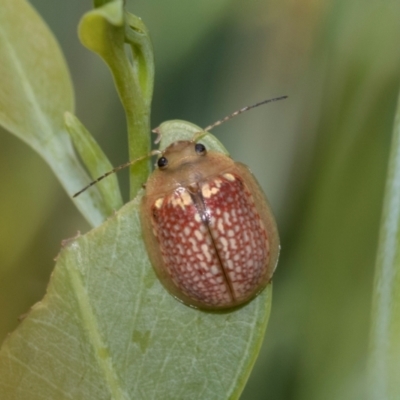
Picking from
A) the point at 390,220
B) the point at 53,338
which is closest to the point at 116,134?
the point at 53,338

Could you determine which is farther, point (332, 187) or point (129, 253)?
point (332, 187)

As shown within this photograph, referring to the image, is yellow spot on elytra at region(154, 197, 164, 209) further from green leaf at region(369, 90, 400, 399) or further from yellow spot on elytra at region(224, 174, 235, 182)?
green leaf at region(369, 90, 400, 399)

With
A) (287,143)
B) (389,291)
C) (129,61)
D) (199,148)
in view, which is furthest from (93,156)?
(287,143)

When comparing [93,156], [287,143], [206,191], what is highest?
[93,156]

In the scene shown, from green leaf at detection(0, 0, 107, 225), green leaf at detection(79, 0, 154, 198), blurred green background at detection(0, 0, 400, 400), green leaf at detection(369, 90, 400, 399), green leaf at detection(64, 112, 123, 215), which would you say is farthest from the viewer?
blurred green background at detection(0, 0, 400, 400)

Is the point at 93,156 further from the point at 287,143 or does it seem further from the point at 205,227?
the point at 287,143

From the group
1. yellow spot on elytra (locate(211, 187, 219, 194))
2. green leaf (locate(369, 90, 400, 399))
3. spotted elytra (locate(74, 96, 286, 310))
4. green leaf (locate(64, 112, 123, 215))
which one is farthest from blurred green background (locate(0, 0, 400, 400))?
green leaf (locate(64, 112, 123, 215))

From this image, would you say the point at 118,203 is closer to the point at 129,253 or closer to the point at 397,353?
the point at 129,253
